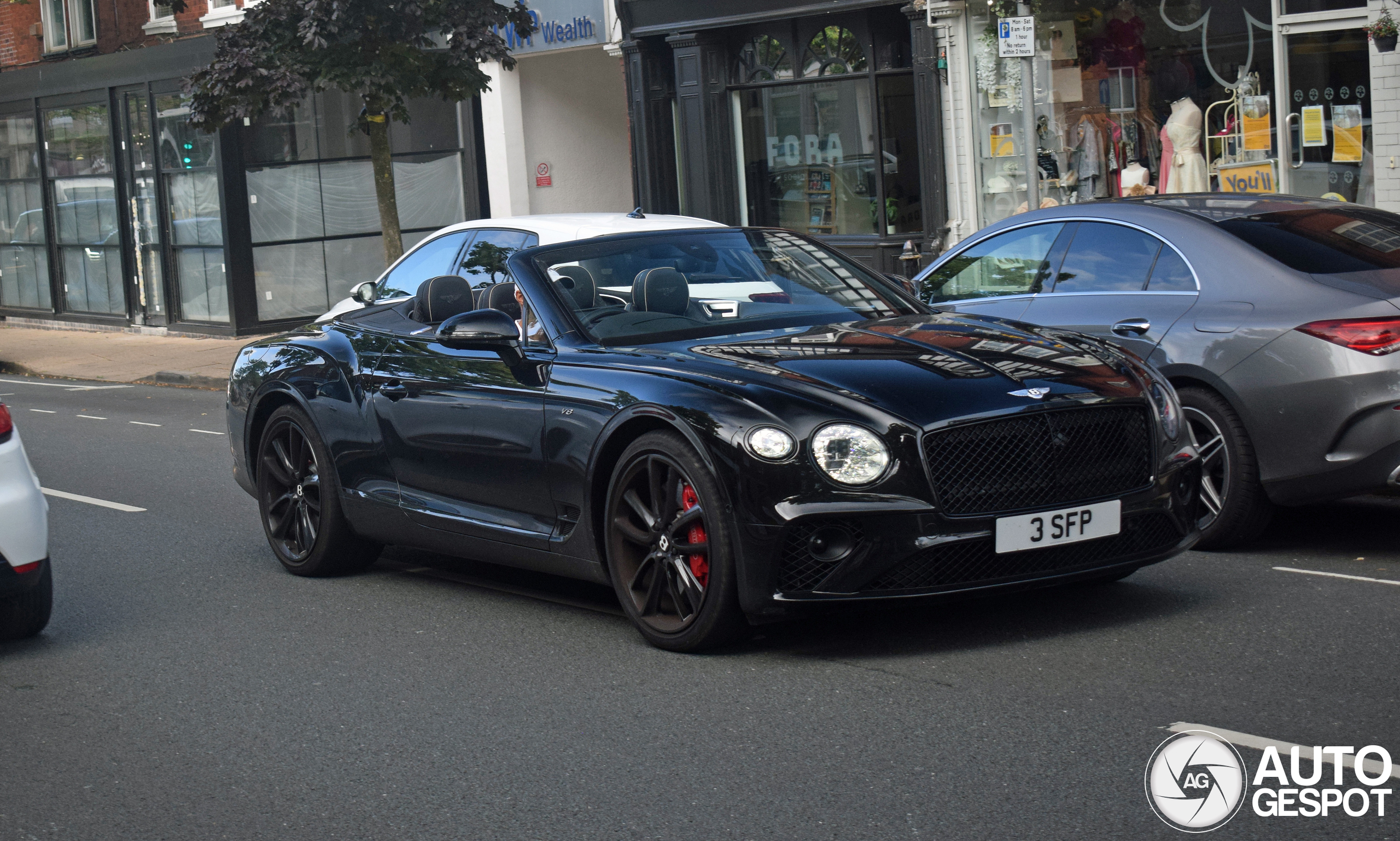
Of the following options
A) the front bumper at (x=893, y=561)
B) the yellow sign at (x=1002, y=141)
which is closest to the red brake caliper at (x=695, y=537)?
the front bumper at (x=893, y=561)

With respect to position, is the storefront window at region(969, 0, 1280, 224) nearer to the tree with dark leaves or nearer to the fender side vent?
the tree with dark leaves

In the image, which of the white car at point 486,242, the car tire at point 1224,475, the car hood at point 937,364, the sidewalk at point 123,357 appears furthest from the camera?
the sidewalk at point 123,357

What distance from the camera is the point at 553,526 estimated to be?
20.8 ft

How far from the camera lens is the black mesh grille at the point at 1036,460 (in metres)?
5.42

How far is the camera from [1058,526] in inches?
218

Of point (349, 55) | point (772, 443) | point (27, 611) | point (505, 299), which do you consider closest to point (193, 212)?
point (349, 55)

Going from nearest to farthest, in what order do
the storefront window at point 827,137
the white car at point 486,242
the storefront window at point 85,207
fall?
the white car at point 486,242
the storefront window at point 827,137
the storefront window at point 85,207

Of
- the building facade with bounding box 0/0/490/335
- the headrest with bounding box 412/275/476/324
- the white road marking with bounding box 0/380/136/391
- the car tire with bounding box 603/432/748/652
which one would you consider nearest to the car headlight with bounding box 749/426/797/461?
the car tire with bounding box 603/432/748/652

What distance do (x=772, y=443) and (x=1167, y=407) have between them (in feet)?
5.10

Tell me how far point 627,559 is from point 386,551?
2.91 meters

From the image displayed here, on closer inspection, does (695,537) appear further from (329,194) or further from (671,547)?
(329,194)

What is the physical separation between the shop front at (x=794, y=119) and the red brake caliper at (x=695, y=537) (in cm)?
1239

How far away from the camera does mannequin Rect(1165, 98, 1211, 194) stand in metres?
15.3

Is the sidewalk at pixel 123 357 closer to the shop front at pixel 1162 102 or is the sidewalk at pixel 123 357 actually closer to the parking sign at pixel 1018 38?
the shop front at pixel 1162 102
